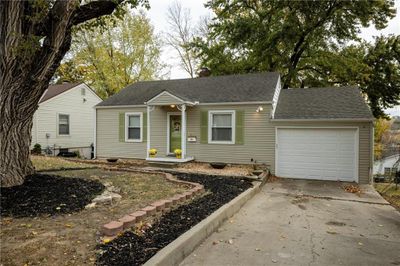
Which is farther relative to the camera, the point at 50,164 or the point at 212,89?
the point at 212,89

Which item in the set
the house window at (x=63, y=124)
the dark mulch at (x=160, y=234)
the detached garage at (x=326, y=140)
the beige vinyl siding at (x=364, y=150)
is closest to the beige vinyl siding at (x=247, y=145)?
the detached garage at (x=326, y=140)

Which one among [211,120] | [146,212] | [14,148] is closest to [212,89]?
[211,120]

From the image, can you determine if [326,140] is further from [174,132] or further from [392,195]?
[174,132]

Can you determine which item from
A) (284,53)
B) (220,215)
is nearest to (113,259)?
(220,215)

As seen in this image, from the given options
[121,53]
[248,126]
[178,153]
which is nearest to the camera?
[248,126]

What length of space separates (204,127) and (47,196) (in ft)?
25.6

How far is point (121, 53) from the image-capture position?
2239cm

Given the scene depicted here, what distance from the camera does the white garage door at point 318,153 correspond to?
32.2 feet

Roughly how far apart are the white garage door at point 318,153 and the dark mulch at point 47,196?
7.40m

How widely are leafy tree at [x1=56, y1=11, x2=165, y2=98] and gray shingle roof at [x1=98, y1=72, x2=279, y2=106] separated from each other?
7.54 meters

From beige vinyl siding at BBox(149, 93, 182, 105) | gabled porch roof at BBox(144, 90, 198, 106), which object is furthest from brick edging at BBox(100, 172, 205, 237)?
beige vinyl siding at BBox(149, 93, 182, 105)

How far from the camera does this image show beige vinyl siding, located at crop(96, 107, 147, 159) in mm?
13219

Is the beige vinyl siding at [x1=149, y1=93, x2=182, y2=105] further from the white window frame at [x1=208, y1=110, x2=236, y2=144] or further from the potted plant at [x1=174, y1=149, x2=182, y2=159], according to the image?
the potted plant at [x1=174, y1=149, x2=182, y2=159]

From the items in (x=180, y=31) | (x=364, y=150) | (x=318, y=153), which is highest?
(x=180, y=31)
